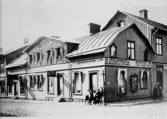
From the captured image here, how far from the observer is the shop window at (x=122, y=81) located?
17.2m

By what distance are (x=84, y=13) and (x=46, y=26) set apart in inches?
95.3

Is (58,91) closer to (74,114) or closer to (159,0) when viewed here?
(74,114)

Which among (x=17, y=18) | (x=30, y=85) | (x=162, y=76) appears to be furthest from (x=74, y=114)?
(x=30, y=85)

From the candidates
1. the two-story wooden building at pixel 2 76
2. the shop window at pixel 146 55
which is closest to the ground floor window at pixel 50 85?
the two-story wooden building at pixel 2 76

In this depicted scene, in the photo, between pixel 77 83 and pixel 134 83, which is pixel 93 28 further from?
pixel 134 83

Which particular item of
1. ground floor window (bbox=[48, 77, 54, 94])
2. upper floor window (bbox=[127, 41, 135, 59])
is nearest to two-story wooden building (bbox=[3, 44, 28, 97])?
ground floor window (bbox=[48, 77, 54, 94])

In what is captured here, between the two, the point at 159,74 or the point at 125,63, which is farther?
the point at 159,74

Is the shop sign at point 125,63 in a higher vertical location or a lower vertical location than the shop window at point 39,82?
higher

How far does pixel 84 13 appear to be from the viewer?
1359 centimetres

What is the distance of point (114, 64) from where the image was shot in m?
16.9

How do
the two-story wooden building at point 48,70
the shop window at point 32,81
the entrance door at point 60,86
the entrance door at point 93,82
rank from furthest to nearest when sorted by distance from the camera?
the shop window at point 32,81
the entrance door at point 60,86
the two-story wooden building at point 48,70
the entrance door at point 93,82

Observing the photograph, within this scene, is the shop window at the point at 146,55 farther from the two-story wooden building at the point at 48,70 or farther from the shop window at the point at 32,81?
the shop window at the point at 32,81

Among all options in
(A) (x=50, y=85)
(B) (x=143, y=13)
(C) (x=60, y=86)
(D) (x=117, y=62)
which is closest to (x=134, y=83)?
(D) (x=117, y=62)

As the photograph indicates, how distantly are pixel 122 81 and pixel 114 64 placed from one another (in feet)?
5.19
